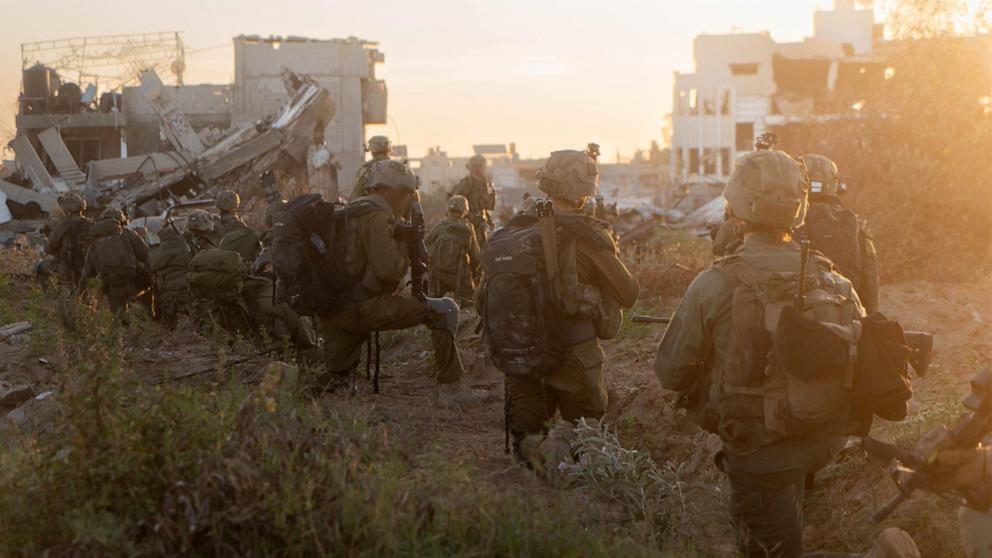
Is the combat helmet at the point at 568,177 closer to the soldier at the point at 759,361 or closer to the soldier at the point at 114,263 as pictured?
the soldier at the point at 759,361

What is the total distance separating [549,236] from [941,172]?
9867 mm

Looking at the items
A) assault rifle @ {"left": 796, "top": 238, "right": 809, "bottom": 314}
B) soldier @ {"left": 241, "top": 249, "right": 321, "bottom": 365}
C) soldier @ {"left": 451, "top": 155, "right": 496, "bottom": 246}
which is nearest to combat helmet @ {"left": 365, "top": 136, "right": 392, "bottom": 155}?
soldier @ {"left": 241, "top": 249, "right": 321, "bottom": 365}

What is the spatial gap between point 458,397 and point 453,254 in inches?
148

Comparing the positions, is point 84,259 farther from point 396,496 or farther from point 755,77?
point 755,77

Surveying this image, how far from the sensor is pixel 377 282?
756 centimetres

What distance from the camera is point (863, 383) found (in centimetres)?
403

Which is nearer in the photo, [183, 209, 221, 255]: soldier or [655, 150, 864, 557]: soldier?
[655, 150, 864, 557]: soldier

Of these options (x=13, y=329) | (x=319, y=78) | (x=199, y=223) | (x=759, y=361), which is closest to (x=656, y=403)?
(x=759, y=361)

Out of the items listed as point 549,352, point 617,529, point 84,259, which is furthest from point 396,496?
point 84,259

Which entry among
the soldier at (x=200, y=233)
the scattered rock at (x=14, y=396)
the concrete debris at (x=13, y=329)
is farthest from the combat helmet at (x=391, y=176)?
the concrete debris at (x=13, y=329)

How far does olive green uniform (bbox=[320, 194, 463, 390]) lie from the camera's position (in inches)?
292

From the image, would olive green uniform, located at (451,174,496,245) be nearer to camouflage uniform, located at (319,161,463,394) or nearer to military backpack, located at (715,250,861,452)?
camouflage uniform, located at (319,161,463,394)

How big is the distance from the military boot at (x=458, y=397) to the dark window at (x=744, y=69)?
147 feet

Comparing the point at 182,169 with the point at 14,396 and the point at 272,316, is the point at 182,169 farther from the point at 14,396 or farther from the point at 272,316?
the point at 14,396
